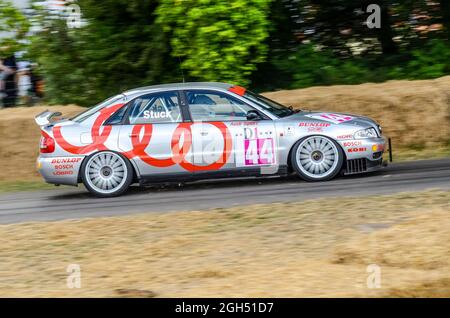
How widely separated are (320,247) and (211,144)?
380cm

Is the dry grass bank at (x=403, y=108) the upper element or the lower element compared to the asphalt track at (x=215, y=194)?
upper

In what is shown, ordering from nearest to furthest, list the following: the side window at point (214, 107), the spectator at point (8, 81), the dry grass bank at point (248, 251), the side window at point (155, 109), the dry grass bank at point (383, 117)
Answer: the dry grass bank at point (248, 251) → the side window at point (214, 107) → the side window at point (155, 109) → the dry grass bank at point (383, 117) → the spectator at point (8, 81)

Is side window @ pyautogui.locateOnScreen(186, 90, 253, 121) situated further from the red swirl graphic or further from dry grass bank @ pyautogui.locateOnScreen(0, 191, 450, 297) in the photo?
dry grass bank @ pyautogui.locateOnScreen(0, 191, 450, 297)

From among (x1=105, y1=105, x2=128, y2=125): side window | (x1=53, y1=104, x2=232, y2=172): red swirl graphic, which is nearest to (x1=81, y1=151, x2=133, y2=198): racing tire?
(x1=53, y1=104, x2=232, y2=172): red swirl graphic

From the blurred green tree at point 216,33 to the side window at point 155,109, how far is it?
3629mm

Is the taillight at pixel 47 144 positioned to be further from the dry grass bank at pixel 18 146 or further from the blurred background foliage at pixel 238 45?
the blurred background foliage at pixel 238 45

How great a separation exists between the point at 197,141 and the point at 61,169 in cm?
195

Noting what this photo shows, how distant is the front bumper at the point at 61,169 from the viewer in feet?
42.0

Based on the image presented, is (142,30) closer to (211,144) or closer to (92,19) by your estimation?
(92,19)

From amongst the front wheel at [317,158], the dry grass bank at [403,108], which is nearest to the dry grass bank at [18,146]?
the dry grass bank at [403,108]

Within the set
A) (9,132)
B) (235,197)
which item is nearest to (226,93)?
(235,197)

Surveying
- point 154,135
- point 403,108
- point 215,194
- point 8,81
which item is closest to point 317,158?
point 215,194

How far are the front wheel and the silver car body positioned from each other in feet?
0.28

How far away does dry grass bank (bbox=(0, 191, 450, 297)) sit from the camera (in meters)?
7.66
